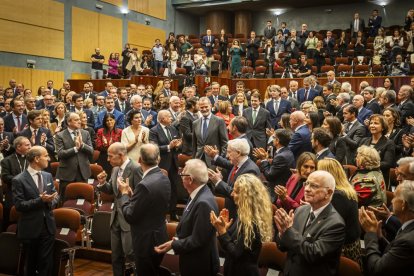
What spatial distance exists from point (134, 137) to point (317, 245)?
125 inches

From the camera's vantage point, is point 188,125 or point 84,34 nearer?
point 188,125

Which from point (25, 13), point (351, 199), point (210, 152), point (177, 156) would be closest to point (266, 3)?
point (25, 13)

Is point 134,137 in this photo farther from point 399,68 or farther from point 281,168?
point 399,68

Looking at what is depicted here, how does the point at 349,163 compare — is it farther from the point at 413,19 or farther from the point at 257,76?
the point at 413,19

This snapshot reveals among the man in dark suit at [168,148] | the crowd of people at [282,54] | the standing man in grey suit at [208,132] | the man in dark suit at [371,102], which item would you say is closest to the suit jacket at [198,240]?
the standing man in grey suit at [208,132]

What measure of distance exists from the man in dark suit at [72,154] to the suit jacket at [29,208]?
1380 millimetres

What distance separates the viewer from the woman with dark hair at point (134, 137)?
502 centimetres

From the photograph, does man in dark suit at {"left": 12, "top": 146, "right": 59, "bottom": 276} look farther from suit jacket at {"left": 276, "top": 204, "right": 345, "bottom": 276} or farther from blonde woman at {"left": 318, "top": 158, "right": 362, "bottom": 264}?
blonde woman at {"left": 318, "top": 158, "right": 362, "bottom": 264}

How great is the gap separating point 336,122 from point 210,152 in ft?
4.35

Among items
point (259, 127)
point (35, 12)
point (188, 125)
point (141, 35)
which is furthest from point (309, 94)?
point (141, 35)

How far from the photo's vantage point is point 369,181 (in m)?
3.18

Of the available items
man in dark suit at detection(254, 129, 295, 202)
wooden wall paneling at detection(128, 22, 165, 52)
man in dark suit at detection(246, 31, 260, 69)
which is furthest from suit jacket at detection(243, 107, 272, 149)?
wooden wall paneling at detection(128, 22, 165, 52)

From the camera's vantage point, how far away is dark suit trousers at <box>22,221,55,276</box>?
11.6ft

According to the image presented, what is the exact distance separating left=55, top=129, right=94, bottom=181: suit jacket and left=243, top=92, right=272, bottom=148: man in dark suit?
2395mm
